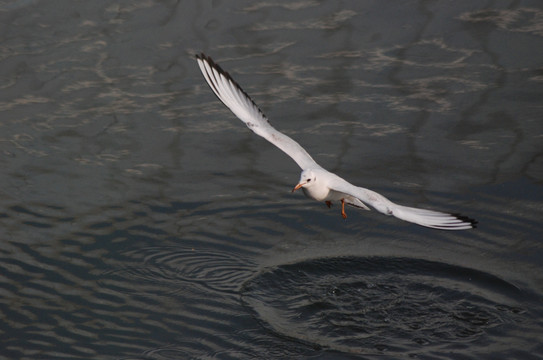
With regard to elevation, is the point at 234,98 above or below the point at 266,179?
above

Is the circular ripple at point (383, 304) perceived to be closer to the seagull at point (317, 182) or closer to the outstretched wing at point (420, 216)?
the seagull at point (317, 182)


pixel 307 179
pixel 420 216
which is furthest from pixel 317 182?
pixel 420 216

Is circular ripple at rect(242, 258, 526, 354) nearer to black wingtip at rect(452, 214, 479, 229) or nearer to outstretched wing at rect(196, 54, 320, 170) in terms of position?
black wingtip at rect(452, 214, 479, 229)

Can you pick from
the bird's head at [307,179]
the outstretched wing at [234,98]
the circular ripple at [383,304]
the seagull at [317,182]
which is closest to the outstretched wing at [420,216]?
the seagull at [317,182]

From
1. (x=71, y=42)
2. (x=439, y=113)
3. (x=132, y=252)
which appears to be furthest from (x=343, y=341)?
(x=71, y=42)

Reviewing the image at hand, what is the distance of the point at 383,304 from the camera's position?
708 cm

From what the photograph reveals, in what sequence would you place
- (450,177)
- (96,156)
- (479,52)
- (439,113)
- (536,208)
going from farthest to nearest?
(479,52), (439,113), (96,156), (450,177), (536,208)

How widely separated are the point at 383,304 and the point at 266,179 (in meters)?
2.31

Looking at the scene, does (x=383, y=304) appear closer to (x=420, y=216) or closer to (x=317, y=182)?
(x=420, y=216)

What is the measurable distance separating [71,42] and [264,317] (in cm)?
656

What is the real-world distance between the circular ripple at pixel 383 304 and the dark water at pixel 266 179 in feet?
0.06

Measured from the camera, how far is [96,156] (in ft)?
31.1

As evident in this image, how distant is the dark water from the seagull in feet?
1.98

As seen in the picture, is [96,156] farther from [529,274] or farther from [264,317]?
[529,274]
